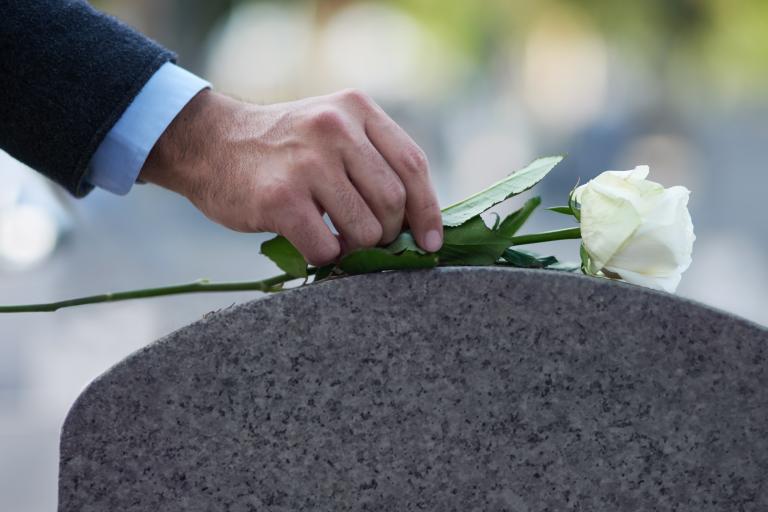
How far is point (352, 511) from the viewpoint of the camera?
116cm

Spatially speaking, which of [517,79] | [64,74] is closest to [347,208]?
[64,74]

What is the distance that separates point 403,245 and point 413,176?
0.08m

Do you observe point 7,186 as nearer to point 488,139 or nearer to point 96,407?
point 96,407

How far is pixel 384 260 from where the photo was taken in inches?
45.3

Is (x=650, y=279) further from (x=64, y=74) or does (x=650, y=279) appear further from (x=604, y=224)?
(x=64, y=74)

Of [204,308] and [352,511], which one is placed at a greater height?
[352,511]

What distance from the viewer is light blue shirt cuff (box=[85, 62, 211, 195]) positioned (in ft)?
4.04

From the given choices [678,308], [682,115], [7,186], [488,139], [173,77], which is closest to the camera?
[678,308]

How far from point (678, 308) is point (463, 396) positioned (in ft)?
0.85

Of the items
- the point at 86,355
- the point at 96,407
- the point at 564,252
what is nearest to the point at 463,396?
the point at 96,407

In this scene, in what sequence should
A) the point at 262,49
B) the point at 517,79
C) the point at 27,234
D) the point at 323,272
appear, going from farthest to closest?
the point at 517,79, the point at 262,49, the point at 27,234, the point at 323,272

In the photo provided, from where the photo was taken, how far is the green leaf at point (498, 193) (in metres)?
1.20

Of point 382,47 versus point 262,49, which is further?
point 382,47

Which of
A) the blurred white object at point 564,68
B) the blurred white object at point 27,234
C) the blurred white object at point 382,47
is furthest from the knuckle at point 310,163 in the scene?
the blurred white object at point 564,68
